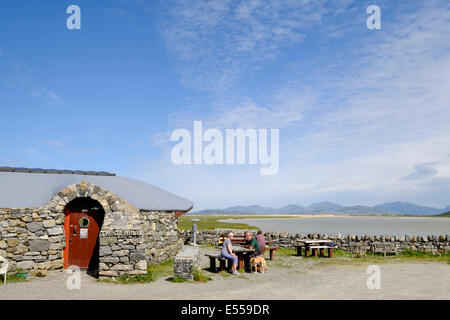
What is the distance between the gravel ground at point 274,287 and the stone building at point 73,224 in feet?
2.64

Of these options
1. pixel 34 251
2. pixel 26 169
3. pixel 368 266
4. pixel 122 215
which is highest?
pixel 26 169

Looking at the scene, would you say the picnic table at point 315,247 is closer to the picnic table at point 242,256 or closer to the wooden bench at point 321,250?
the wooden bench at point 321,250

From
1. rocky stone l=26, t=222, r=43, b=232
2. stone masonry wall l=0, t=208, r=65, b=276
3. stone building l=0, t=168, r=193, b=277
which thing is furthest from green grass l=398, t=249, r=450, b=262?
rocky stone l=26, t=222, r=43, b=232

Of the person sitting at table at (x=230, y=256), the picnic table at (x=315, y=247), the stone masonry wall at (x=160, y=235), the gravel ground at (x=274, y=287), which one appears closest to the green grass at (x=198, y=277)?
the gravel ground at (x=274, y=287)

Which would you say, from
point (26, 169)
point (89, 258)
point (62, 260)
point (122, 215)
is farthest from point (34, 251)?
point (26, 169)

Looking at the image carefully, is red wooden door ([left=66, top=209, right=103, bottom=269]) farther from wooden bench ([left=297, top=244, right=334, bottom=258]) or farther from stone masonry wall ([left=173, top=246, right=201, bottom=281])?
wooden bench ([left=297, top=244, right=334, bottom=258])

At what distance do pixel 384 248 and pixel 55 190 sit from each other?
15232 millimetres

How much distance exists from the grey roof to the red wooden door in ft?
3.98

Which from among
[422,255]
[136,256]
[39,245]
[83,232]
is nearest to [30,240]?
[39,245]

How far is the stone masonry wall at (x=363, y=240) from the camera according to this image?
57.9 ft

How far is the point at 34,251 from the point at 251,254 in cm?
757
